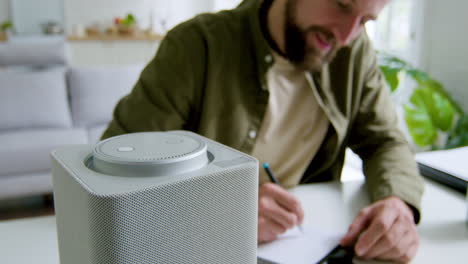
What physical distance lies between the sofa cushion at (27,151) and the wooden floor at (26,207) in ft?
0.80

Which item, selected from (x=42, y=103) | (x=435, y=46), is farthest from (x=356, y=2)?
(x=42, y=103)

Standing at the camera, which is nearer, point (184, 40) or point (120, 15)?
point (184, 40)

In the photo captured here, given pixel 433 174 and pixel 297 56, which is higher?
pixel 297 56

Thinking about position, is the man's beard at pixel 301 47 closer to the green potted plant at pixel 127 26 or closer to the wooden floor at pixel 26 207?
the wooden floor at pixel 26 207

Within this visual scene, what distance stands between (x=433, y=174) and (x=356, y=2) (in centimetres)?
46

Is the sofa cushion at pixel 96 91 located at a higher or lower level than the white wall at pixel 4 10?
lower

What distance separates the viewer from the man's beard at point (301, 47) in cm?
98

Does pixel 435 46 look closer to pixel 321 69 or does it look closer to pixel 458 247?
pixel 321 69

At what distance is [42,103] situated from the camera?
2850 millimetres

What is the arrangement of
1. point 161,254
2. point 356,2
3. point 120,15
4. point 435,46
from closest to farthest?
1. point 161,254
2. point 356,2
3. point 435,46
4. point 120,15

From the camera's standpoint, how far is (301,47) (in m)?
1.01

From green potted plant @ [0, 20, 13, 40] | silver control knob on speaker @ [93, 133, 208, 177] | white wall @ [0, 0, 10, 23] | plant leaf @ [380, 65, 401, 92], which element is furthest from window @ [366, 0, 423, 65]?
white wall @ [0, 0, 10, 23]

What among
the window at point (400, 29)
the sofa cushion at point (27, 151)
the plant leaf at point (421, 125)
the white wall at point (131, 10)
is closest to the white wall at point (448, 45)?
the window at point (400, 29)

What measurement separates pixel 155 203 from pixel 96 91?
2.88 m
